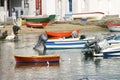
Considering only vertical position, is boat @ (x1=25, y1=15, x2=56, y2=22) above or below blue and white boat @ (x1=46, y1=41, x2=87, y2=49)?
above

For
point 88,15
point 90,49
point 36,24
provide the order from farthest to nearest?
point 88,15 < point 36,24 < point 90,49

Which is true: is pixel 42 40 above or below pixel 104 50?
above

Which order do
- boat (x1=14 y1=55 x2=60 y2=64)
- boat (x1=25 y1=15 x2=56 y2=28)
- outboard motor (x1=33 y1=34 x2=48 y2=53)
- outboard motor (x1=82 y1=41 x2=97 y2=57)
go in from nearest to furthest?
boat (x1=14 y1=55 x2=60 y2=64) < outboard motor (x1=82 y1=41 x2=97 y2=57) < outboard motor (x1=33 y1=34 x2=48 y2=53) < boat (x1=25 y1=15 x2=56 y2=28)

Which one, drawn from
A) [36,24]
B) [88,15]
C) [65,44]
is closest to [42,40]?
[65,44]

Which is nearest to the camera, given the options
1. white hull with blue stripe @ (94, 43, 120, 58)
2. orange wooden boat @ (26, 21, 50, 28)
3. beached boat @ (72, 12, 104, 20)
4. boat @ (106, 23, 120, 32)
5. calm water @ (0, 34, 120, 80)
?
calm water @ (0, 34, 120, 80)

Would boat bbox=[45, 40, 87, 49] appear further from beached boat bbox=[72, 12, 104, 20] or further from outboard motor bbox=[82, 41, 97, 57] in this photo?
beached boat bbox=[72, 12, 104, 20]

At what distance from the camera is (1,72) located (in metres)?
31.4

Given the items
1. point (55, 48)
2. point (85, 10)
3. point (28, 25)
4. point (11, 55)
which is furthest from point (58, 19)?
point (11, 55)

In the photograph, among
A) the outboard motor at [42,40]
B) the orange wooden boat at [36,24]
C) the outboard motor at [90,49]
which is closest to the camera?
the outboard motor at [90,49]

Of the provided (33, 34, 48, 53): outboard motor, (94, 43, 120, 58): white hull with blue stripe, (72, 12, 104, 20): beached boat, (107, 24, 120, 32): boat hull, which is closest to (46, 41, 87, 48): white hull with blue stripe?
(33, 34, 48, 53): outboard motor

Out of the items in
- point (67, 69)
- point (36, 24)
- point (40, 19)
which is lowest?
point (67, 69)

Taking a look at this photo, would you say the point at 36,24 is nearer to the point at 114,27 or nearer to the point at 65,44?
the point at 114,27

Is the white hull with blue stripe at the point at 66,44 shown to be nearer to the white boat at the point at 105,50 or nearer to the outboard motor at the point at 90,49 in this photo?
the outboard motor at the point at 90,49

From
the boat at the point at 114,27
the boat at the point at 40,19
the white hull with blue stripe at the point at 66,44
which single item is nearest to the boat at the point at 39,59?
the white hull with blue stripe at the point at 66,44
